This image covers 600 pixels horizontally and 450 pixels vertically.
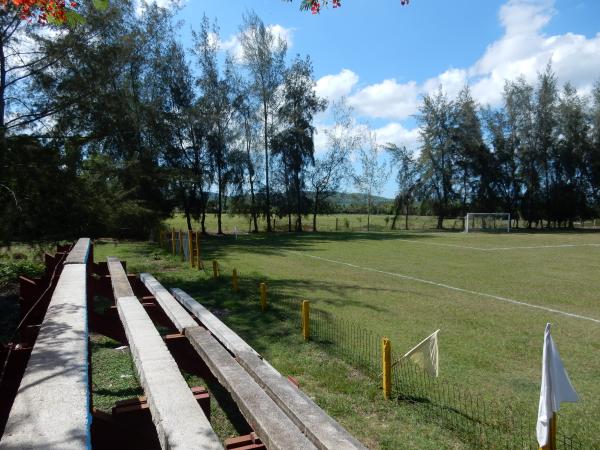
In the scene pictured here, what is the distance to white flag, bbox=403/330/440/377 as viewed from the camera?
5.43 metres

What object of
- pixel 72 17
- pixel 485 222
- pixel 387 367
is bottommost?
pixel 387 367

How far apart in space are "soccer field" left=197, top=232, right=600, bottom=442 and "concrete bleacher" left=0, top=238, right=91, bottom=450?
15.8 ft

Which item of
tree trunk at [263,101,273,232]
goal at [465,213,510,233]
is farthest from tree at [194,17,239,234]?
goal at [465,213,510,233]

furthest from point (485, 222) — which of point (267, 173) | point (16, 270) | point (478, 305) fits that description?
point (16, 270)

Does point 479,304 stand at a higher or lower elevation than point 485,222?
lower

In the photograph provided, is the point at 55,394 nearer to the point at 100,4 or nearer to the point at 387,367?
the point at 100,4

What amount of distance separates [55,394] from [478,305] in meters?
10.7

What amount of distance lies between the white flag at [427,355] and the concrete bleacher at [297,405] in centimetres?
280

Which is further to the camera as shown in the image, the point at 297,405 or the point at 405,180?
the point at 405,180

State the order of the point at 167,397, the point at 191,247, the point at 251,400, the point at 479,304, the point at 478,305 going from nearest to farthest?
the point at 167,397 → the point at 251,400 → the point at 478,305 → the point at 479,304 → the point at 191,247

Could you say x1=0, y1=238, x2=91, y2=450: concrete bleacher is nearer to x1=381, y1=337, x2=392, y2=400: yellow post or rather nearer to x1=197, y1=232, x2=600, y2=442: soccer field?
x1=381, y1=337, x2=392, y2=400: yellow post

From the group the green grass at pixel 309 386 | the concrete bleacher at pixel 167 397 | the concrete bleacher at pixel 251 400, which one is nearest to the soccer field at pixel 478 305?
the green grass at pixel 309 386

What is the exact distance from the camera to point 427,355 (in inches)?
218

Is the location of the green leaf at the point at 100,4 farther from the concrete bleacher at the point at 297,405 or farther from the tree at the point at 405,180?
the tree at the point at 405,180
